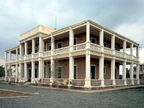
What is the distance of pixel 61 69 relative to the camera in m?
29.0

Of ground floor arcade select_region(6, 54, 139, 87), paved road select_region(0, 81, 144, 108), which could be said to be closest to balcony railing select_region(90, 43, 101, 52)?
ground floor arcade select_region(6, 54, 139, 87)

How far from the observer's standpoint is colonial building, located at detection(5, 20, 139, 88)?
2245cm

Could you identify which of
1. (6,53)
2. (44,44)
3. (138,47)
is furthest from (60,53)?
(6,53)

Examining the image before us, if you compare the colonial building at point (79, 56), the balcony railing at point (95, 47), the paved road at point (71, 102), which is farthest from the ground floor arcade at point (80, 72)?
the paved road at point (71, 102)

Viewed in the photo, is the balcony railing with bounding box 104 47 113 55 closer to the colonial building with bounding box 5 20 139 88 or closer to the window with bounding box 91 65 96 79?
the colonial building with bounding box 5 20 139 88

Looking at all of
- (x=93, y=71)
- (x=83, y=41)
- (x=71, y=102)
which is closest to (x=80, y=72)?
(x=93, y=71)

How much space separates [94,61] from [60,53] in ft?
15.8

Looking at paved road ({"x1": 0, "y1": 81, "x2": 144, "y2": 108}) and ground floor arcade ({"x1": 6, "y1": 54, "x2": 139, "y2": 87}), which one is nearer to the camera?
paved road ({"x1": 0, "y1": 81, "x2": 144, "y2": 108})

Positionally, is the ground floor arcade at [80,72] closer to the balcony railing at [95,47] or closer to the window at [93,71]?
the window at [93,71]

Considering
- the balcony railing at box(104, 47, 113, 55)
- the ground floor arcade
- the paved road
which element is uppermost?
the balcony railing at box(104, 47, 113, 55)

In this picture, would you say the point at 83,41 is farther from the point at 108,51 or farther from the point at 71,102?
the point at 71,102

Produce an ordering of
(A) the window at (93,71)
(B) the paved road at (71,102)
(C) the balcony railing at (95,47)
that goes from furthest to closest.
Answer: (A) the window at (93,71) < (C) the balcony railing at (95,47) < (B) the paved road at (71,102)

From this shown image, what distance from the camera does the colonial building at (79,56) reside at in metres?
22.5

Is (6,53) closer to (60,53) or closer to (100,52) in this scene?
(60,53)
